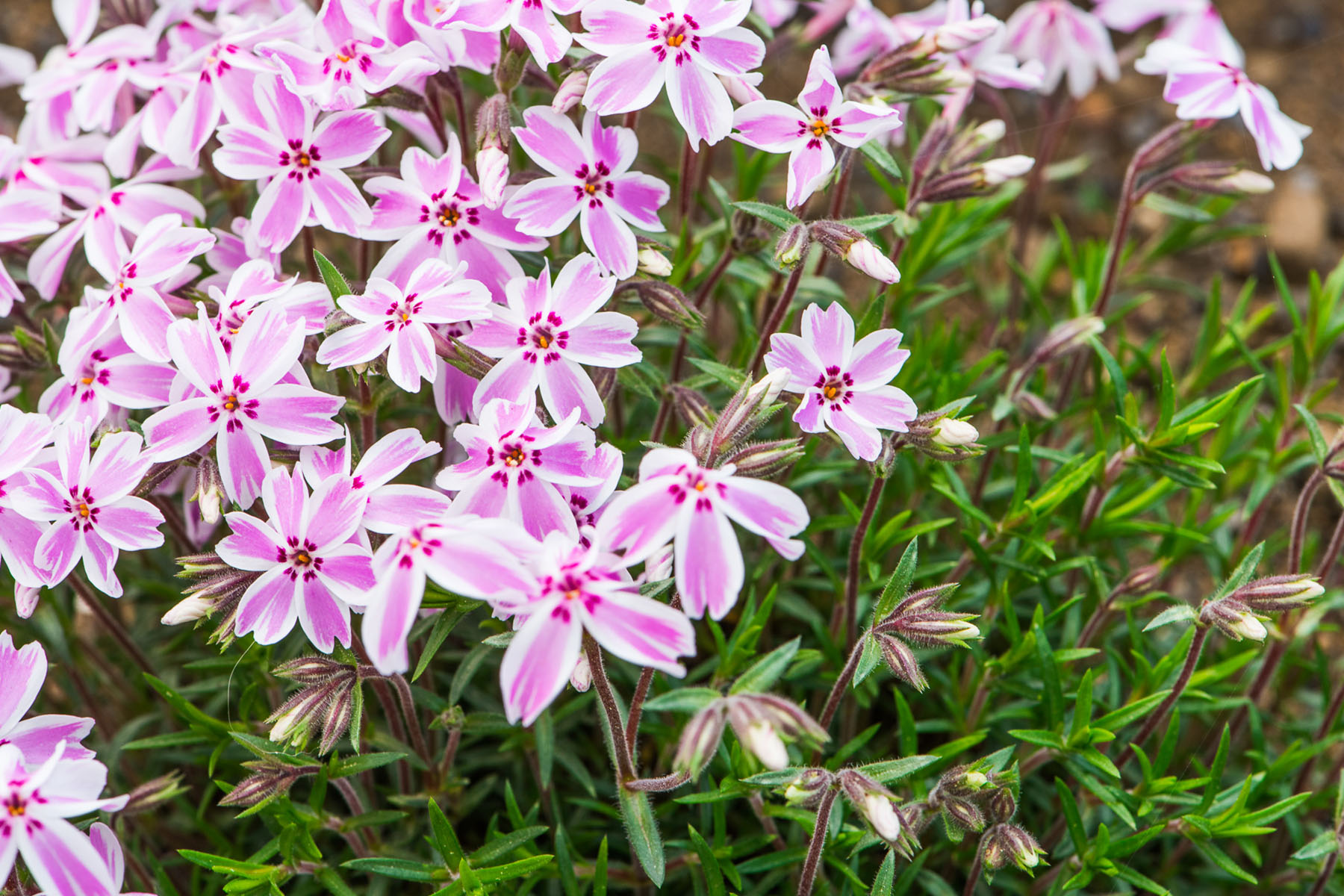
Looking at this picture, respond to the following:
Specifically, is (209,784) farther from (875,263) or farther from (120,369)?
(875,263)

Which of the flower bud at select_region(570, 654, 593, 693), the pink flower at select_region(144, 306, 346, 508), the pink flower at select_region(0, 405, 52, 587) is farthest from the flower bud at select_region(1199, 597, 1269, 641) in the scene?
the pink flower at select_region(0, 405, 52, 587)

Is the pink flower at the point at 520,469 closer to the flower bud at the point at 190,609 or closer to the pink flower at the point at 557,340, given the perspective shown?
the pink flower at the point at 557,340

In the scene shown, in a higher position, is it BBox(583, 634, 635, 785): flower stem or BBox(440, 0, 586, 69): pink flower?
BBox(440, 0, 586, 69): pink flower

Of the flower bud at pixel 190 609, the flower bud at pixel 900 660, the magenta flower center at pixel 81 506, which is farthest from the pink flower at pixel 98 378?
the flower bud at pixel 900 660

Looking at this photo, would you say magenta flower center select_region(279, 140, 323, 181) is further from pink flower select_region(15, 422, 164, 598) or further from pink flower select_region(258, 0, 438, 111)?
pink flower select_region(15, 422, 164, 598)

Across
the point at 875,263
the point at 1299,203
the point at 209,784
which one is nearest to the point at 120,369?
the point at 209,784

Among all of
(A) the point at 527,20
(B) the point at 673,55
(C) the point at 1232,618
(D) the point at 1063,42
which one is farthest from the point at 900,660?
(D) the point at 1063,42

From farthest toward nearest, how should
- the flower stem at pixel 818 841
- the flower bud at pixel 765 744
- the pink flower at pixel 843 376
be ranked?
the pink flower at pixel 843 376 → the flower stem at pixel 818 841 → the flower bud at pixel 765 744
